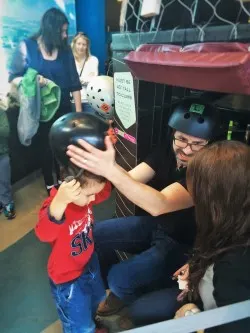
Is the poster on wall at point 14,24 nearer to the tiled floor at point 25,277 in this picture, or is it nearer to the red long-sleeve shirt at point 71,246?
the tiled floor at point 25,277

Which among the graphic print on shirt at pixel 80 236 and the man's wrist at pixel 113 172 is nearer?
the man's wrist at pixel 113 172

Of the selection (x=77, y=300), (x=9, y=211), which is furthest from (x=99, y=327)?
Answer: (x=9, y=211)

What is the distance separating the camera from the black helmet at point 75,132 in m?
0.73

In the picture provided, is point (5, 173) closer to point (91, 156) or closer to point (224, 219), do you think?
point (91, 156)

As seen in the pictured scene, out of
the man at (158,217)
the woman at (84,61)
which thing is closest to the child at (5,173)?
the woman at (84,61)

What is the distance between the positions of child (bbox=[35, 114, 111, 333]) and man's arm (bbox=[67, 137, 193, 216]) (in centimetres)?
8

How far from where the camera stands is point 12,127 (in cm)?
236

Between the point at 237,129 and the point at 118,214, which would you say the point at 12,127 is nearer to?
the point at 118,214

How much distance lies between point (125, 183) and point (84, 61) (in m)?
2.02

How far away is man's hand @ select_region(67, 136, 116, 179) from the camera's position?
2.33 ft

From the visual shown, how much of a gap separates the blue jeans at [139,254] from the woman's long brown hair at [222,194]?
13.7 inches

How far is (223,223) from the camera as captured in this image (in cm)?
75

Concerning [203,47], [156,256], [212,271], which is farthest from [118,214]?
[203,47]

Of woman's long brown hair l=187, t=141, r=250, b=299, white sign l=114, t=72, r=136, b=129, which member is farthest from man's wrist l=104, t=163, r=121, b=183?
white sign l=114, t=72, r=136, b=129
